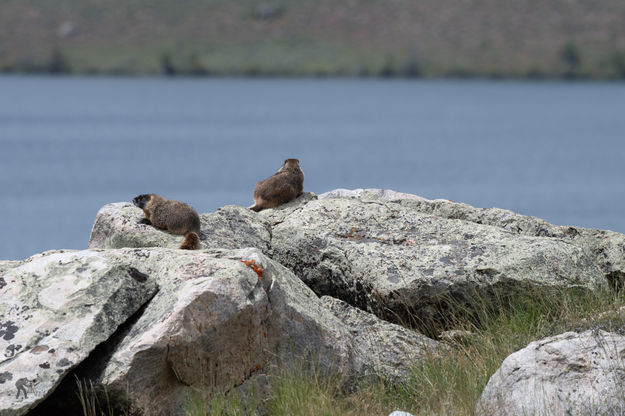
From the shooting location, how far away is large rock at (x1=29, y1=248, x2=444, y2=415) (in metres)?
5.80

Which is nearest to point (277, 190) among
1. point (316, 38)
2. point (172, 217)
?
point (172, 217)

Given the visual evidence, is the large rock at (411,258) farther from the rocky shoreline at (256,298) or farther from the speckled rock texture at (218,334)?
the speckled rock texture at (218,334)

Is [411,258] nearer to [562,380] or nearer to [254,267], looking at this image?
[254,267]

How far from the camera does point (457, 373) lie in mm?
6797

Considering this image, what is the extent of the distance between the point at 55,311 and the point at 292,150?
4476cm

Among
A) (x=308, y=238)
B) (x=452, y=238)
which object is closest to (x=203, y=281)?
(x=308, y=238)

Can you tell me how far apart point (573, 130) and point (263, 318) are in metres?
65.4

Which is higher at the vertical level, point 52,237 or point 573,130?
point 573,130

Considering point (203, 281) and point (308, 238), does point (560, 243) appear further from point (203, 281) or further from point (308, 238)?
point (203, 281)

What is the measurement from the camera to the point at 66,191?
117 ft

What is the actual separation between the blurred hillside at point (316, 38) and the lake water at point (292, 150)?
578 cm

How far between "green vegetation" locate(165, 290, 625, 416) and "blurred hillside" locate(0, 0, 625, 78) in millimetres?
103932

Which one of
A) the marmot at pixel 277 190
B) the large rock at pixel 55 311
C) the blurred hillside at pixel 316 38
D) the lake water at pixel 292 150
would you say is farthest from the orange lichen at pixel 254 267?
the blurred hillside at pixel 316 38

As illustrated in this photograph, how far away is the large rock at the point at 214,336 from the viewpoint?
5805 millimetres
